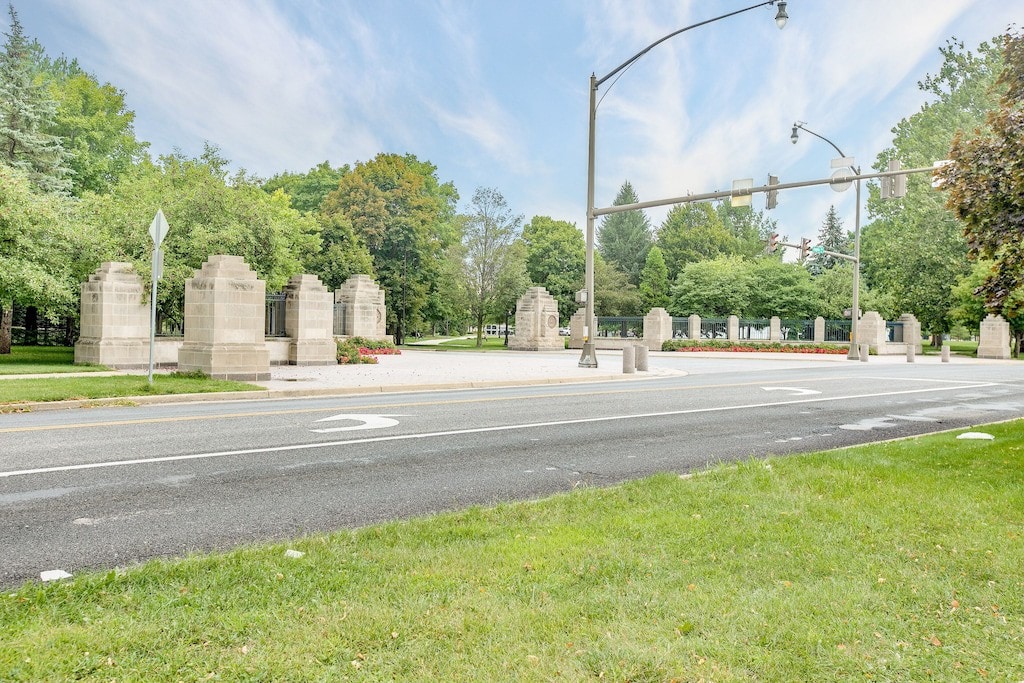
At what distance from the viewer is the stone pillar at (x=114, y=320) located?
827 inches

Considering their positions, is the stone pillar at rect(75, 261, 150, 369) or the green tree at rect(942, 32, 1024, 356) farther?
the stone pillar at rect(75, 261, 150, 369)

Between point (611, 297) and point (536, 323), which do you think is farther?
point (611, 297)

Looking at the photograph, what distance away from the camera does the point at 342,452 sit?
26.8 ft

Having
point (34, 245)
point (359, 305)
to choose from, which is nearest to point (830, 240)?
point (359, 305)

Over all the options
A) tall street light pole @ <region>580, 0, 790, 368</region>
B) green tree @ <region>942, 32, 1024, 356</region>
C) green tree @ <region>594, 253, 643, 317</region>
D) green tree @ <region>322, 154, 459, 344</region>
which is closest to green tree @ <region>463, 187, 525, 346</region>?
green tree @ <region>322, 154, 459, 344</region>

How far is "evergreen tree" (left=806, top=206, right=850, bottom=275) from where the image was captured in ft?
287

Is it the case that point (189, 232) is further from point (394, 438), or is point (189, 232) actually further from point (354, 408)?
point (394, 438)

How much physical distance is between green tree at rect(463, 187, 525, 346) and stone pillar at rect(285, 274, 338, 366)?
29.8m

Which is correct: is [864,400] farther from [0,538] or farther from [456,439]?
[0,538]

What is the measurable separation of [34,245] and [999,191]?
23628 mm

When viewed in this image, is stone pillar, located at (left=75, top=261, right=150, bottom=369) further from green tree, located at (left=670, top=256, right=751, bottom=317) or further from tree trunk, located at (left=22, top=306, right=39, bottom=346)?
green tree, located at (left=670, top=256, right=751, bottom=317)

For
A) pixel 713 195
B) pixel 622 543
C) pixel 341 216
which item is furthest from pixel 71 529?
pixel 341 216

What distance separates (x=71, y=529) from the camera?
512 centimetres

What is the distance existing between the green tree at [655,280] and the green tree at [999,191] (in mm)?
71860
